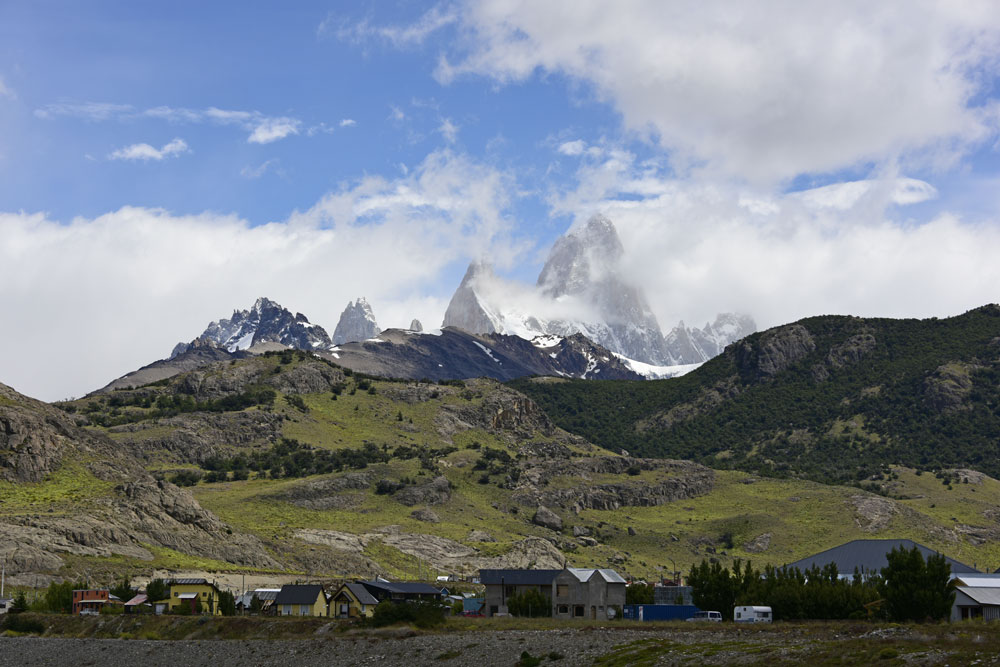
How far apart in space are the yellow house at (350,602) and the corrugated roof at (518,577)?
37.5 ft

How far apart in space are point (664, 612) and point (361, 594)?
1189 inches

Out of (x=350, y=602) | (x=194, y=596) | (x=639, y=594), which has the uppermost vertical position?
(x=194, y=596)

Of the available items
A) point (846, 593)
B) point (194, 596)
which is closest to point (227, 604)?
point (194, 596)

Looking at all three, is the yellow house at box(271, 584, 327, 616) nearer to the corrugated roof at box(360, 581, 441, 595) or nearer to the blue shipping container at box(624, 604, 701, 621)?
the corrugated roof at box(360, 581, 441, 595)

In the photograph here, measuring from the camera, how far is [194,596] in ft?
376

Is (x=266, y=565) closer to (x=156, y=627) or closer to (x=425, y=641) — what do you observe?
(x=156, y=627)

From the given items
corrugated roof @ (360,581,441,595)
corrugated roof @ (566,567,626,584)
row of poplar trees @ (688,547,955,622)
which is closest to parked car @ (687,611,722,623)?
row of poplar trees @ (688,547,955,622)

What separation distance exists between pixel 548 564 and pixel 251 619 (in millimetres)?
87873

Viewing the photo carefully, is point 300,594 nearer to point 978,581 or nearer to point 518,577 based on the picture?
point 518,577

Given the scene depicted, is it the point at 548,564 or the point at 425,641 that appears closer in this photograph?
the point at 425,641

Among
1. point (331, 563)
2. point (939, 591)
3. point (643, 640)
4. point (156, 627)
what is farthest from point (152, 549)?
point (939, 591)

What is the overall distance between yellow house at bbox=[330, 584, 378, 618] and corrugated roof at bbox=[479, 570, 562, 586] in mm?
11424

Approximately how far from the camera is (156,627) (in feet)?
355

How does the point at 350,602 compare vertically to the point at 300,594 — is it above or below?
below
